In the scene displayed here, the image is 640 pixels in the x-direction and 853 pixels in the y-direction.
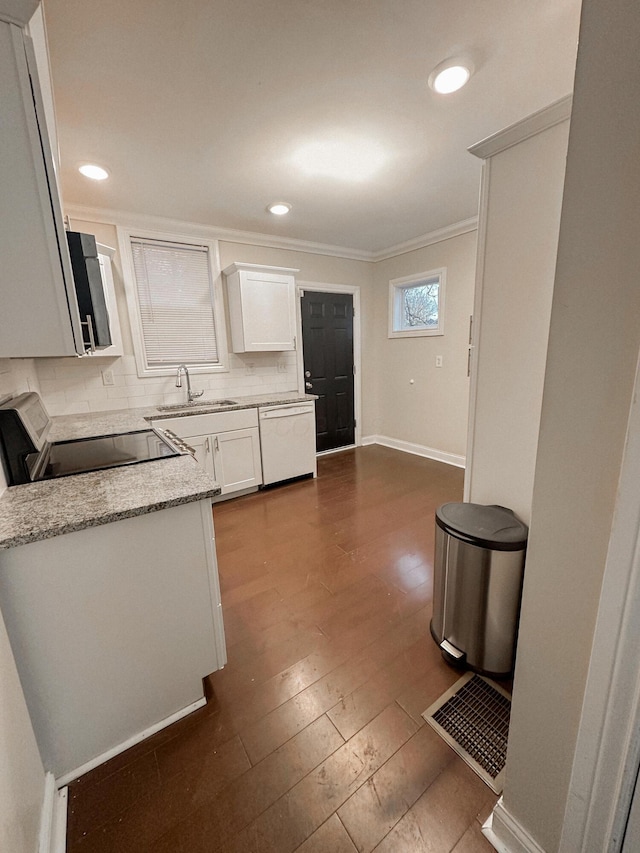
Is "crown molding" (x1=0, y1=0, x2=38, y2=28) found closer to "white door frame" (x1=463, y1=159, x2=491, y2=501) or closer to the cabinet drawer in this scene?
"white door frame" (x1=463, y1=159, x2=491, y2=501)

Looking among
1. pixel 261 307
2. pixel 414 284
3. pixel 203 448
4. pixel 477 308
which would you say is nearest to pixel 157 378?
pixel 203 448

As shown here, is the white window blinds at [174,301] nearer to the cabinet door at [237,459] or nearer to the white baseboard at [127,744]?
the cabinet door at [237,459]

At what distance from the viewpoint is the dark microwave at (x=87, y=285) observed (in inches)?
51.9

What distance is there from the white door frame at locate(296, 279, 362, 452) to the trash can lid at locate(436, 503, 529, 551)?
9.70ft

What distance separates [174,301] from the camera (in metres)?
3.34

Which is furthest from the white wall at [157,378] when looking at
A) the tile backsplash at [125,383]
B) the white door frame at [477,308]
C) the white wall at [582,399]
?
the white wall at [582,399]

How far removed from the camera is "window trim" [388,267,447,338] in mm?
3836

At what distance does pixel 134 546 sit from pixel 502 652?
1463 millimetres

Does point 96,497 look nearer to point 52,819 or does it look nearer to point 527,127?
point 52,819

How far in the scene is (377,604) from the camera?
1.88m

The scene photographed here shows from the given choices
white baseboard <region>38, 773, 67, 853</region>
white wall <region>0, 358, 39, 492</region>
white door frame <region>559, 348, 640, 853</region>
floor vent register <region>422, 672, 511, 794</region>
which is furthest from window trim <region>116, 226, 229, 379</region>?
white door frame <region>559, 348, 640, 853</region>

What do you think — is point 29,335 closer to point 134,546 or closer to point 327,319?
point 134,546

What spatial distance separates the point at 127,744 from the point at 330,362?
3853 mm

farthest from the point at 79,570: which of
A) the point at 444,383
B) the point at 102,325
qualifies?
the point at 444,383
